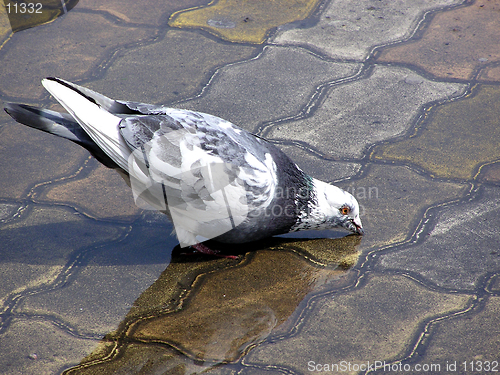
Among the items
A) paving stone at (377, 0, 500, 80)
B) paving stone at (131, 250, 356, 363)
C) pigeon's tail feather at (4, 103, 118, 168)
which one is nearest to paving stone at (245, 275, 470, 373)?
paving stone at (131, 250, 356, 363)

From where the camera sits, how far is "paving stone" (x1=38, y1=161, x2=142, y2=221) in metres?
3.10

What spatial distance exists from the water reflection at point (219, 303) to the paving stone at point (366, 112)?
36.7 inches

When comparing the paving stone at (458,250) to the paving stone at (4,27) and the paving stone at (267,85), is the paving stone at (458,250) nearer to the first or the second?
the paving stone at (267,85)

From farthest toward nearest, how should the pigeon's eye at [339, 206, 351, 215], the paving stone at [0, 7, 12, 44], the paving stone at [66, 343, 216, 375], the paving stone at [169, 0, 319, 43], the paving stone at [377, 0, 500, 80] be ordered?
the paving stone at [169, 0, 319, 43] < the paving stone at [0, 7, 12, 44] < the paving stone at [377, 0, 500, 80] < the pigeon's eye at [339, 206, 351, 215] < the paving stone at [66, 343, 216, 375]

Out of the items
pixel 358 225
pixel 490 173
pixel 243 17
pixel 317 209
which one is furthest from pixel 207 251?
pixel 243 17

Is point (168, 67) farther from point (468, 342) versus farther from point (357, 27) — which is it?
point (468, 342)

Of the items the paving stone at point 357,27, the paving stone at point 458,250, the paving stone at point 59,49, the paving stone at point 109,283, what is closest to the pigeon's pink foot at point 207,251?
the paving stone at point 109,283

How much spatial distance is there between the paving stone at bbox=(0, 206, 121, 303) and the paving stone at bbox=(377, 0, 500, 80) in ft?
9.84

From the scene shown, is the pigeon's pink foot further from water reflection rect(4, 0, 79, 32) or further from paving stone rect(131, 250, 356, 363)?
water reflection rect(4, 0, 79, 32)

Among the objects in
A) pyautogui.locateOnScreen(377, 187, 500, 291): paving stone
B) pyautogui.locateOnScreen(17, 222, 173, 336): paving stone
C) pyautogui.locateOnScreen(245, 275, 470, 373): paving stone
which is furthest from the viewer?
pyautogui.locateOnScreen(377, 187, 500, 291): paving stone

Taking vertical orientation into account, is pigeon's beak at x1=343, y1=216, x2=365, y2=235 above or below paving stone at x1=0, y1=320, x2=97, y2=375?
above

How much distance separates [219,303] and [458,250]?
1441mm

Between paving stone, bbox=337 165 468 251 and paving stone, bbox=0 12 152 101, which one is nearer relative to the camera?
paving stone, bbox=337 165 468 251

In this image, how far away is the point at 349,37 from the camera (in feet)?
15.4
